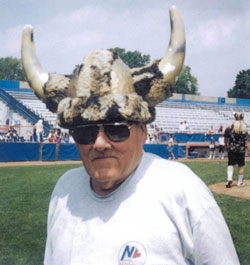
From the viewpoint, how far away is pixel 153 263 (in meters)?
1.31

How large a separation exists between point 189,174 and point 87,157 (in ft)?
1.52

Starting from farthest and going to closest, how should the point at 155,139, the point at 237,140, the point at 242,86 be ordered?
the point at 242,86, the point at 155,139, the point at 237,140

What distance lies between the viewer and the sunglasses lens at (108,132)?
146cm

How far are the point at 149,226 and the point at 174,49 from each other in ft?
2.66

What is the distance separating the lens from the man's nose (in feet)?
4.72

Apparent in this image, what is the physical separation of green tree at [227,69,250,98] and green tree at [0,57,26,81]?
41842 millimetres

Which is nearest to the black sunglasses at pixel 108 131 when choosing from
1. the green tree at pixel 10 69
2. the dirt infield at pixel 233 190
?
the dirt infield at pixel 233 190

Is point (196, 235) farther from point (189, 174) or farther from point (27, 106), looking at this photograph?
point (27, 106)

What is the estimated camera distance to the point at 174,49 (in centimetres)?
157

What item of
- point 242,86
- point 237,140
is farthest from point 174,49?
point 242,86

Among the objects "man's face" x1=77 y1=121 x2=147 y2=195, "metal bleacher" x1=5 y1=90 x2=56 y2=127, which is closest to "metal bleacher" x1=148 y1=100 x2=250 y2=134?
"metal bleacher" x1=5 y1=90 x2=56 y2=127

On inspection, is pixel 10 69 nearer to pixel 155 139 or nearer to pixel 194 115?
pixel 194 115

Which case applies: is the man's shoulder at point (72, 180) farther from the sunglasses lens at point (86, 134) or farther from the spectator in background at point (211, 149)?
the spectator in background at point (211, 149)

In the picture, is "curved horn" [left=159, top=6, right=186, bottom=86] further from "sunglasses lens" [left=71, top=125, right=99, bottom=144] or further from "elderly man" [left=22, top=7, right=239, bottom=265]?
"sunglasses lens" [left=71, top=125, right=99, bottom=144]
